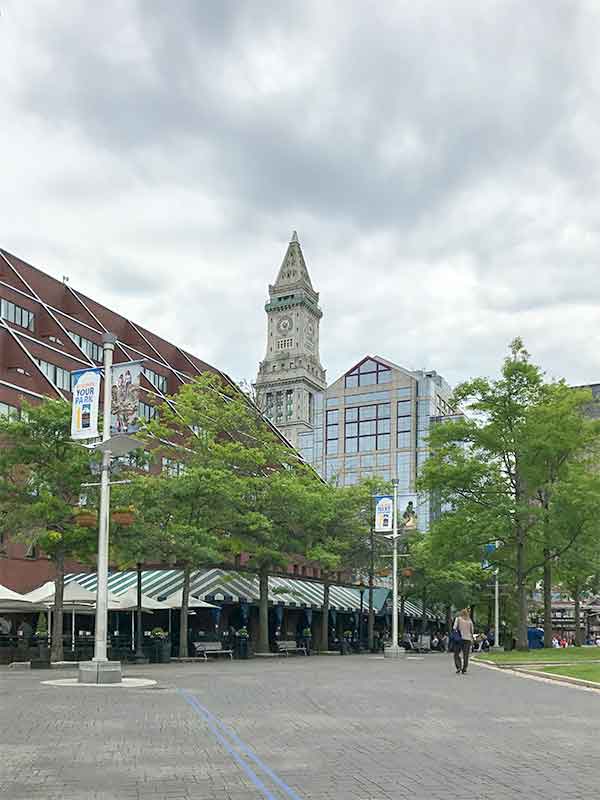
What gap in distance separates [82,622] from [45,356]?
55.6 ft

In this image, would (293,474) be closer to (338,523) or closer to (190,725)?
(338,523)

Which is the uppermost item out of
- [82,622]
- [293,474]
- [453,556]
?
A: [293,474]

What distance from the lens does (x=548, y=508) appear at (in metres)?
44.0

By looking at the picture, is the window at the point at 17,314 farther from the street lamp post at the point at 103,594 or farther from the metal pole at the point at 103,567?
the metal pole at the point at 103,567

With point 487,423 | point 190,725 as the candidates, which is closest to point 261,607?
point 487,423

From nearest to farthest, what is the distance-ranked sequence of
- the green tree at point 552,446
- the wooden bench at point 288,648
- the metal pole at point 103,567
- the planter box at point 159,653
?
the metal pole at point 103,567 < the planter box at point 159,653 < the green tree at point 552,446 < the wooden bench at point 288,648

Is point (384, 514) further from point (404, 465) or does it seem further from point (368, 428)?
point (368, 428)

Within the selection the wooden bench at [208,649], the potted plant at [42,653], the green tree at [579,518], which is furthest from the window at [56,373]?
the green tree at [579,518]

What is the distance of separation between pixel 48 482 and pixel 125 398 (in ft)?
34.1

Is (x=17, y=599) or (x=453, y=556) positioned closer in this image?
(x=17, y=599)

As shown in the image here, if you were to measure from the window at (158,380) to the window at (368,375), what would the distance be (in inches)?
2746

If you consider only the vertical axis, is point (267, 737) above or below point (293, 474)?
below

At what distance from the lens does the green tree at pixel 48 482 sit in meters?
33.7

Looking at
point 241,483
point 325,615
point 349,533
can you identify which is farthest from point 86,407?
point 325,615
